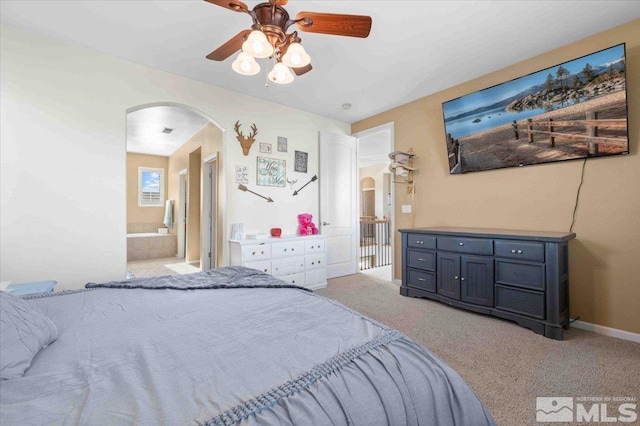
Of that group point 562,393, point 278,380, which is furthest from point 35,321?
point 562,393

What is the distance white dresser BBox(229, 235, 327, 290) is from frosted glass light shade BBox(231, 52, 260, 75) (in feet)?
6.75

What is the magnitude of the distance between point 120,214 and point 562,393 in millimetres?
3972

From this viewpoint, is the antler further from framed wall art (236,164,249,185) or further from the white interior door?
the white interior door

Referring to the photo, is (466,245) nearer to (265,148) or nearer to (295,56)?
(295,56)

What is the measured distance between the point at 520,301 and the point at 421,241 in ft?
3.80

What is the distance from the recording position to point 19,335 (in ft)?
2.96

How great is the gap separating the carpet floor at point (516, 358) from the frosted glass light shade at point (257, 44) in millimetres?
2477

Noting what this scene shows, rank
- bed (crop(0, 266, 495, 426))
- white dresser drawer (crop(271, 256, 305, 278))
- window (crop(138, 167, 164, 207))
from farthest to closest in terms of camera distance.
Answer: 1. window (crop(138, 167, 164, 207))
2. white dresser drawer (crop(271, 256, 305, 278))
3. bed (crop(0, 266, 495, 426))

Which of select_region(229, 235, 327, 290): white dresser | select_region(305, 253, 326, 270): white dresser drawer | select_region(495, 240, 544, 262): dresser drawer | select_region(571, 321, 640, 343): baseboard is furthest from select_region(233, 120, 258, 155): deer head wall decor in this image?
select_region(571, 321, 640, 343): baseboard

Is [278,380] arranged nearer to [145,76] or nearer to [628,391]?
[628,391]

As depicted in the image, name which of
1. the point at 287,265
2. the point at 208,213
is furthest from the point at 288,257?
the point at 208,213

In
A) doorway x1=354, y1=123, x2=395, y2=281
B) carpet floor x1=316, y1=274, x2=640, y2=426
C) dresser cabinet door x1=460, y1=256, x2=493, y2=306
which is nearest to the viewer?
carpet floor x1=316, y1=274, x2=640, y2=426

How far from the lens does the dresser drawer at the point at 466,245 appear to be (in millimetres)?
2807

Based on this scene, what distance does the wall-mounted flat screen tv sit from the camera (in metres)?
2.39
